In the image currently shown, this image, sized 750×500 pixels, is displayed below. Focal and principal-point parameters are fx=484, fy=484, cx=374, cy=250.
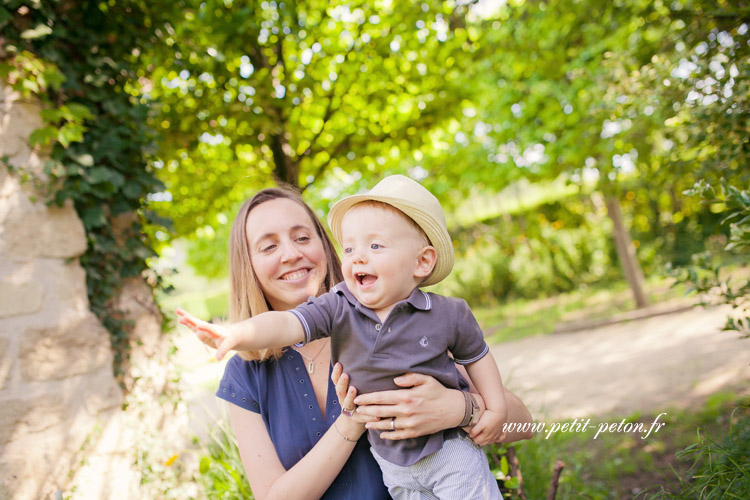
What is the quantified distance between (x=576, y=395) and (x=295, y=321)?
4848 mm

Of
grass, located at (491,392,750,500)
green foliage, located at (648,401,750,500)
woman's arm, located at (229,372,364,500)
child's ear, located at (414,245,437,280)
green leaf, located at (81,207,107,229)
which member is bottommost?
grass, located at (491,392,750,500)

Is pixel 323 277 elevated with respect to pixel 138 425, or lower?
elevated

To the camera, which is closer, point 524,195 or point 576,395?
point 576,395

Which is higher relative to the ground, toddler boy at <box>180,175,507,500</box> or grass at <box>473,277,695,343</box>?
toddler boy at <box>180,175,507,500</box>

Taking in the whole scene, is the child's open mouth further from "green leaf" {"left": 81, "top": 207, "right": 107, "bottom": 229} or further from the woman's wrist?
"green leaf" {"left": 81, "top": 207, "right": 107, "bottom": 229}

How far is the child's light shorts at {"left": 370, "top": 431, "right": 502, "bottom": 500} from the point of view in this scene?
1.50m

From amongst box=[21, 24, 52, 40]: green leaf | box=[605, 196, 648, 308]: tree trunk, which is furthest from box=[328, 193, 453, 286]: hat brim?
box=[605, 196, 648, 308]: tree trunk

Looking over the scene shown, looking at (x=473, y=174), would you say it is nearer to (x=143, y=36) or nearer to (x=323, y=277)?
(x=143, y=36)

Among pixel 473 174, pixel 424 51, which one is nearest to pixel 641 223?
pixel 473 174

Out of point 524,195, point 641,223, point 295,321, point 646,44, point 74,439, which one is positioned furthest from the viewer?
point 524,195

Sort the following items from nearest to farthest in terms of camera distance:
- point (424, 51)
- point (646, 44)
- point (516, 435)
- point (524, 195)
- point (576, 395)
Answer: point (516, 435) < point (646, 44) < point (424, 51) < point (576, 395) < point (524, 195)

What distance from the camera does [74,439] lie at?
7.86 ft

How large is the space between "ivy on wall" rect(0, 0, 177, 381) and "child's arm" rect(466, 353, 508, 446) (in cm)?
212

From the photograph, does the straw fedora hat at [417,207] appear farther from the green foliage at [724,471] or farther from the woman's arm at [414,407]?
the green foliage at [724,471]
